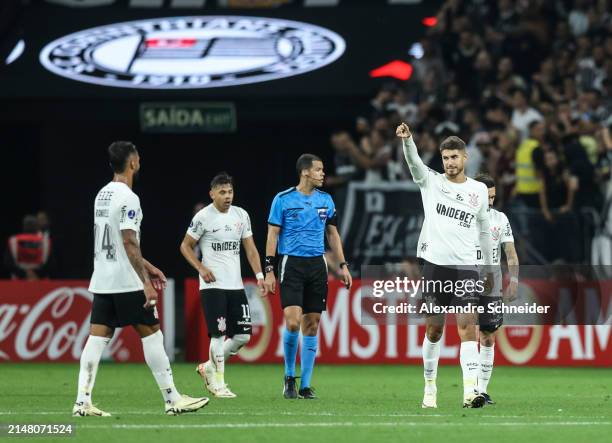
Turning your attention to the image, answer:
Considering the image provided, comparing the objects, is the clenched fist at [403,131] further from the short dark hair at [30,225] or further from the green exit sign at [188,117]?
the green exit sign at [188,117]

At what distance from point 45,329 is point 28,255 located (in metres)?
2.84

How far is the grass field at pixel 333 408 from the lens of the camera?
1111 centimetres

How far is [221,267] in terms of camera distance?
15.3 m

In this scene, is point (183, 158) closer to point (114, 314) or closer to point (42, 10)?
point (42, 10)

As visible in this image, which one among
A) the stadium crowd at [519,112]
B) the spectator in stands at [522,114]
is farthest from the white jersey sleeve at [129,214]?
the spectator in stands at [522,114]

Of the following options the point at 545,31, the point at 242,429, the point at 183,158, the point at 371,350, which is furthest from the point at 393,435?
the point at 183,158

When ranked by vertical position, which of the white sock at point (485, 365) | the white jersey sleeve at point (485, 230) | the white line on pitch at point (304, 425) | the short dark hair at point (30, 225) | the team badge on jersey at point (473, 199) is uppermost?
the short dark hair at point (30, 225)

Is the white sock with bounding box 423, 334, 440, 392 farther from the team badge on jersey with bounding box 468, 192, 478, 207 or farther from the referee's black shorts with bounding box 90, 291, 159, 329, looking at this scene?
the referee's black shorts with bounding box 90, 291, 159, 329

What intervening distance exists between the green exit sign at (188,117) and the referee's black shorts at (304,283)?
11.2 meters

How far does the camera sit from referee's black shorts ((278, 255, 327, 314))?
14.7 metres

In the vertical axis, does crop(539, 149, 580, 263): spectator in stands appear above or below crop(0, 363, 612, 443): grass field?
above

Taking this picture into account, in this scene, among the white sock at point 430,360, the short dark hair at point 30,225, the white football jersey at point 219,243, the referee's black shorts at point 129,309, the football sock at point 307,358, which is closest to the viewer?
the referee's black shorts at point 129,309

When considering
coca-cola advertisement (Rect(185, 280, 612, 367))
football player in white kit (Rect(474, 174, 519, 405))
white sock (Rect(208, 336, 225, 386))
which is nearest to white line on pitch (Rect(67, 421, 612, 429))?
football player in white kit (Rect(474, 174, 519, 405))

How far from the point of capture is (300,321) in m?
14.8
